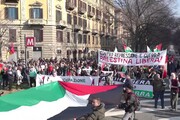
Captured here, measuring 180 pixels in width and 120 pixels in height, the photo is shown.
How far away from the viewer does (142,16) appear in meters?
58.5

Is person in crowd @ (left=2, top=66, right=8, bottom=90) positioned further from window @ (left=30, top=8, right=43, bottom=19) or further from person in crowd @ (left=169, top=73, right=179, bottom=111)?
window @ (left=30, top=8, right=43, bottom=19)

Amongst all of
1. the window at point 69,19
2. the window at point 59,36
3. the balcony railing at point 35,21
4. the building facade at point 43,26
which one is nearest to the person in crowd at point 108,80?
the building facade at point 43,26

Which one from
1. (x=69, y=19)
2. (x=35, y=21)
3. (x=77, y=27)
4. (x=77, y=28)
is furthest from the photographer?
(x=77, y=28)

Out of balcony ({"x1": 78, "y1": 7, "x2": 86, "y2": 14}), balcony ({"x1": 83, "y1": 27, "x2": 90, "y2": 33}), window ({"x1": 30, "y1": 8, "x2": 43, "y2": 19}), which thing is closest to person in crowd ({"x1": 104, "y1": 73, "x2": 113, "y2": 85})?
window ({"x1": 30, "y1": 8, "x2": 43, "y2": 19})

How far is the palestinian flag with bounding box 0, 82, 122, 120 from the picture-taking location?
8859 mm

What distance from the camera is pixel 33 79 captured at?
75.3 feet

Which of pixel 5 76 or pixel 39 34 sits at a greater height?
pixel 39 34

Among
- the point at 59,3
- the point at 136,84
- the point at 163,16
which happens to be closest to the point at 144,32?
the point at 163,16

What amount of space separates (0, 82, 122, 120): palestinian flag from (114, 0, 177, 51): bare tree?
149 ft

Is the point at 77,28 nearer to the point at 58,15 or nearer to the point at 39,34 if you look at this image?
the point at 58,15

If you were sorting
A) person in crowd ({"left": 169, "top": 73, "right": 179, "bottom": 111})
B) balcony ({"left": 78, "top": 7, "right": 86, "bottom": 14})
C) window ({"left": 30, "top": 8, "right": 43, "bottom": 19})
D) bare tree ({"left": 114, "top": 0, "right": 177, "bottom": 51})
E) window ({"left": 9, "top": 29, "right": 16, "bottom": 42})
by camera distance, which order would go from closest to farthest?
person in crowd ({"left": 169, "top": 73, "right": 179, "bottom": 111}), bare tree ({"left": 114, "top": 0, "right": 177, "bottom": 51}), window ({"left": 9, "top": 29, "right": 16, "bottom": 42}), window ({"left": 30, "top": 8, "right": 43, "bottom": 19}), balcony ({"left": 78, "top": 7, "right": 86, "bottom": 14})

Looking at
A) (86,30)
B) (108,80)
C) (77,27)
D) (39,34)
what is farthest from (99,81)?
(86,30)

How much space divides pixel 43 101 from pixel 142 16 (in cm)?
5057

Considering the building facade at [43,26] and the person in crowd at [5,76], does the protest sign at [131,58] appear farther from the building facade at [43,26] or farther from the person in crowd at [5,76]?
the building facade at [43,26]
